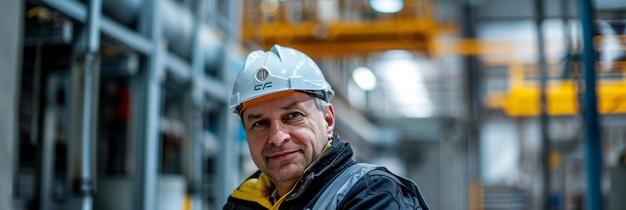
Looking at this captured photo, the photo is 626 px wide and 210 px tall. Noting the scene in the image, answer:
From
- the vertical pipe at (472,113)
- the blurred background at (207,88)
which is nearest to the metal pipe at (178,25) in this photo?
the blurred background at (207,88)

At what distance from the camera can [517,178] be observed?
66.4ft

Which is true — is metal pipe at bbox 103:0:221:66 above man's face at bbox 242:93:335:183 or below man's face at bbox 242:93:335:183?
above

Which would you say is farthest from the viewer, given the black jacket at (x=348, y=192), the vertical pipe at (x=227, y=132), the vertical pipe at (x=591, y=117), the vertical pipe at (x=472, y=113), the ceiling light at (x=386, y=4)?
the vertical pipe at (x=472, y=113)

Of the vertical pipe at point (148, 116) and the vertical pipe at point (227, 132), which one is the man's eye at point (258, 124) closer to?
the vertical pipe at point (148, 116)

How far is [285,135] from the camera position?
8.14ft

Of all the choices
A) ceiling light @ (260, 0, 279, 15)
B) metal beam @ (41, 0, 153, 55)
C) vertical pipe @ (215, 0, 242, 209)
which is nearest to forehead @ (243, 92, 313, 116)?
metal beam @ (41, 0, 153, 55)

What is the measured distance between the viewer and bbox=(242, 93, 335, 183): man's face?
250 centimetres

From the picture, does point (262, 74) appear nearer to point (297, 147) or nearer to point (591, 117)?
point (297, 147)

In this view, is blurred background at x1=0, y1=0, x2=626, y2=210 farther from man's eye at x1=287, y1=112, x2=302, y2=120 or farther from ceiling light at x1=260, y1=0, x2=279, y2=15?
man's eye at x1=287, y1=112, x2=302, y2=120

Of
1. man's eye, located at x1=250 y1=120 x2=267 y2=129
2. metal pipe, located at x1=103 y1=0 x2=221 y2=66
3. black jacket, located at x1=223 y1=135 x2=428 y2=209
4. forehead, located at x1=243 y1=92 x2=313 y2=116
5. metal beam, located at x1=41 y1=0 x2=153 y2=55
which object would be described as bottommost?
black jacket, located at x1=223 y1=135 x2=428 y2=209

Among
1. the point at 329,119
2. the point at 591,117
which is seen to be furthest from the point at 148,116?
the point at 329,119

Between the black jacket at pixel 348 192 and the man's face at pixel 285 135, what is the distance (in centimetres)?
8

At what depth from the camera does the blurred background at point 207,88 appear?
188 inches

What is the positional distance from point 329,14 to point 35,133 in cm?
595
